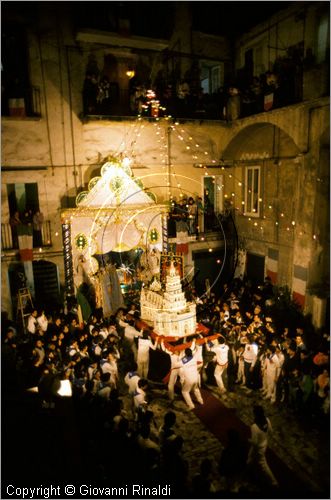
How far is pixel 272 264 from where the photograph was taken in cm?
1670

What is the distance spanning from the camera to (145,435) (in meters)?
6.62

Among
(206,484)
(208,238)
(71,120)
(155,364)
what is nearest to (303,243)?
(208,238)

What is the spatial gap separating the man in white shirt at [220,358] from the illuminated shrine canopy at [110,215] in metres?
6.84

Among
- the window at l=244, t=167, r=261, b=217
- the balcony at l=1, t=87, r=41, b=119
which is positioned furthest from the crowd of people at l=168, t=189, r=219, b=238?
the balcony at l=1, t=87, r=41, b=119

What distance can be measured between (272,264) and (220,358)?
27.5ft

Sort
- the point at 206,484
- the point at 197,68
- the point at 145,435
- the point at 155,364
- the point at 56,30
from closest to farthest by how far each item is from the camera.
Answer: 1. the point at 206,484
2. the point at 145,435
3. the point at 155,364
4. the point at 56,30
5. the point at 197,68

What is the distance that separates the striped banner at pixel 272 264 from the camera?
54.0ft

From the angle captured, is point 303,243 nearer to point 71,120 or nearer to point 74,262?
point 74,262

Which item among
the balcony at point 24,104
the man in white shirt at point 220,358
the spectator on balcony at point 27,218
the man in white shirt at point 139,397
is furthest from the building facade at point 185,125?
the man in white shirt at point 139,397

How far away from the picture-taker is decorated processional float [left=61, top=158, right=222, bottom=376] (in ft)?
46.0

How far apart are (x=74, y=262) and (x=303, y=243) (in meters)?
9.56

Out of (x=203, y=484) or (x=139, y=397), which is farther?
(x=139, y=397)

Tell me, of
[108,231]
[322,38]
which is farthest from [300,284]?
[322,38]

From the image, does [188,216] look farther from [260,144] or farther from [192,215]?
[260,144]
